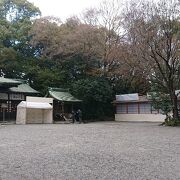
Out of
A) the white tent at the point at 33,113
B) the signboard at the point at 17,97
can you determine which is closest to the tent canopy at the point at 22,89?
the signboard at the point at 17,97

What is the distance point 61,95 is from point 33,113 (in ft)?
19.8

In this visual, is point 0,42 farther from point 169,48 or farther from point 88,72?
point 169,48

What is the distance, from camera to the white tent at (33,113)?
29.4m

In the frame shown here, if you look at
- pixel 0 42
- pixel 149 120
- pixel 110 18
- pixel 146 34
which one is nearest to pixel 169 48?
pixel 146 34

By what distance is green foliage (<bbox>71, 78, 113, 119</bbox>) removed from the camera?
3622 cm

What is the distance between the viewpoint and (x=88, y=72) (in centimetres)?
4025

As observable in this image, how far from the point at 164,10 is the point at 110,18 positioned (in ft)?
49.7

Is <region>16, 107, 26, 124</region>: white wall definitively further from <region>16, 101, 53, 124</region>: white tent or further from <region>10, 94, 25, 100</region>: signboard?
<region>10, 94, 25, 100</region>: signboard

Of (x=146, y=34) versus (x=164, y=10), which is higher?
(x=164, y=10)

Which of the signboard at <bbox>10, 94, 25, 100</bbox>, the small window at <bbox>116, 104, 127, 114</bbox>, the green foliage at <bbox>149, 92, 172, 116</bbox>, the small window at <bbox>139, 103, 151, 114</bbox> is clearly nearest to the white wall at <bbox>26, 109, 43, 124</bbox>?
the signboard at <bbox>10, 94, 25, 100</bbox>

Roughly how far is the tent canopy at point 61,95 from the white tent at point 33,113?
11.6 feet

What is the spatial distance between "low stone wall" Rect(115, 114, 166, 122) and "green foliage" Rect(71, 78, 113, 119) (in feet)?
7.76

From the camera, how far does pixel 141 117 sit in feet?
121

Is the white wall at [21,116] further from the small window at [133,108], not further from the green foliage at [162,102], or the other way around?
the small window at [133,108]
